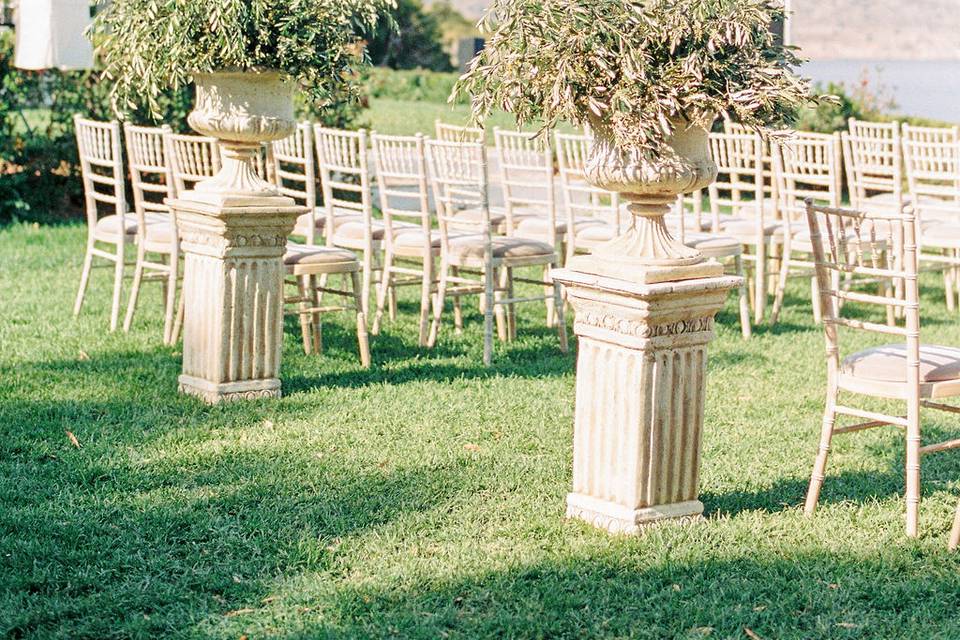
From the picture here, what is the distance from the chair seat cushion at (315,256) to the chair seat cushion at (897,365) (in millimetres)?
2889

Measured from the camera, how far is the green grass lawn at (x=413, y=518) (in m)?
3.44

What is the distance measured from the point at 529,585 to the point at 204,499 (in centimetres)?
129

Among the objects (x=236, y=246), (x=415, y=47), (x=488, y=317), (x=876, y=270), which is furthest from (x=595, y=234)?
(x=415, y=47)

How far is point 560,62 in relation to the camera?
372 centimetres

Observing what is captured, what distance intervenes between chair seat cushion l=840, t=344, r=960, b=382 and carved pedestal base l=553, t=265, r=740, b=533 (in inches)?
22.4

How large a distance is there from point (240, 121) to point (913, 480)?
3103 mm

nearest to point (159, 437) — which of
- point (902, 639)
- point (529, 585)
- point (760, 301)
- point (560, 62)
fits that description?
point (529, 585)

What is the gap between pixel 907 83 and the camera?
1728cm

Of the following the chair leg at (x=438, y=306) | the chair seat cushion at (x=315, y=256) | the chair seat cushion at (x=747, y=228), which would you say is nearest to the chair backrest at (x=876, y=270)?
the chair seat cushion at (x=315, y=256)

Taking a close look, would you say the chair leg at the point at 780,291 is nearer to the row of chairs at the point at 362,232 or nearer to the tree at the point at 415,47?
the row of chairs at the point at 362,232

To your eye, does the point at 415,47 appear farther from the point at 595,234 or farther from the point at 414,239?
the point at 414,239

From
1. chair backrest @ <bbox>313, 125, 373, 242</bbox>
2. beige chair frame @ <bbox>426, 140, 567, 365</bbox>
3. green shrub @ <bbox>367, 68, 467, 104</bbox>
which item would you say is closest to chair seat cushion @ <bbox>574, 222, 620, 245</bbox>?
beige chair frame @ <bbox>426, 140, 567, 365</bbox>

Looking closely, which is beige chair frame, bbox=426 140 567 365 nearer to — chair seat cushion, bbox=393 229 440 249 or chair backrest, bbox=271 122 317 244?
chair seat cushion, bbox=393 229 440 249

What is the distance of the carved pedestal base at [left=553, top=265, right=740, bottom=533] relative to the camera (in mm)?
3904
